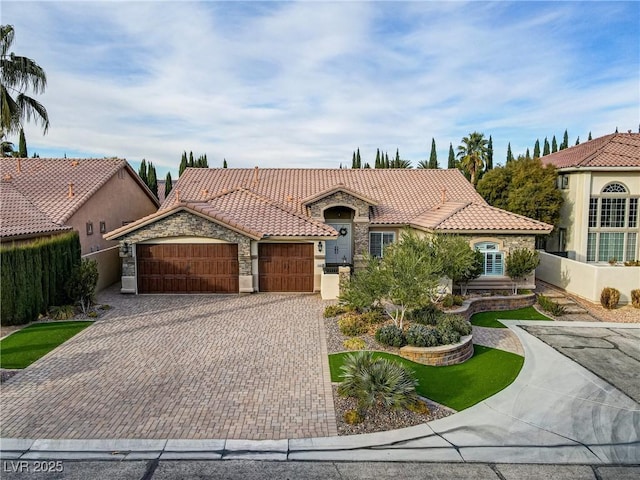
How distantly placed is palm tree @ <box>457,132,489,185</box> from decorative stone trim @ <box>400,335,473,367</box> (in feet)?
125

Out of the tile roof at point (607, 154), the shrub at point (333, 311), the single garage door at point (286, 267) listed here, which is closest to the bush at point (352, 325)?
the shrub at point (333, 311)

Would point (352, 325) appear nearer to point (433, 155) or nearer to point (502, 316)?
point (502, 316)

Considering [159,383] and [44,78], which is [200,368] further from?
[44,78]

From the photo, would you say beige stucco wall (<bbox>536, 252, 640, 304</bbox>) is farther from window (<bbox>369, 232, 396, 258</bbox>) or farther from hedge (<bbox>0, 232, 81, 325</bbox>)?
hedge (<bbox>0, 232, 81, 325</bbox>)

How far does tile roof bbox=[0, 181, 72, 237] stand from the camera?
17.5 meters

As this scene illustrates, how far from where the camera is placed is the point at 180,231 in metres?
20.9

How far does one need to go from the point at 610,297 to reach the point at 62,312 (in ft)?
75.6

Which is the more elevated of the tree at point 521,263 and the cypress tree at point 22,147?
the cypress tree at point 22,147

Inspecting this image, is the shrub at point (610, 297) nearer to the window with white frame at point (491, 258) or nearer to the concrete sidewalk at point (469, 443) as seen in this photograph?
the window with white frame at point (491, 258)

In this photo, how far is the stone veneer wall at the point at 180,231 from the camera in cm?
2089

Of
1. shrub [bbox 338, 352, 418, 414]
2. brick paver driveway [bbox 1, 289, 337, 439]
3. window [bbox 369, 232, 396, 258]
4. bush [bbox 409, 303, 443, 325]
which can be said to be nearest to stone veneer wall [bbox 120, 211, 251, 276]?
brick paver driveway [bbox 1, 289, 337, 439]

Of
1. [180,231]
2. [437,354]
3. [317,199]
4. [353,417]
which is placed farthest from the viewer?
[317,199]

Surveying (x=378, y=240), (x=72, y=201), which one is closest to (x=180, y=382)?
(x=72, y=201)

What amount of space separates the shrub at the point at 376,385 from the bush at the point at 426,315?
489 cm
